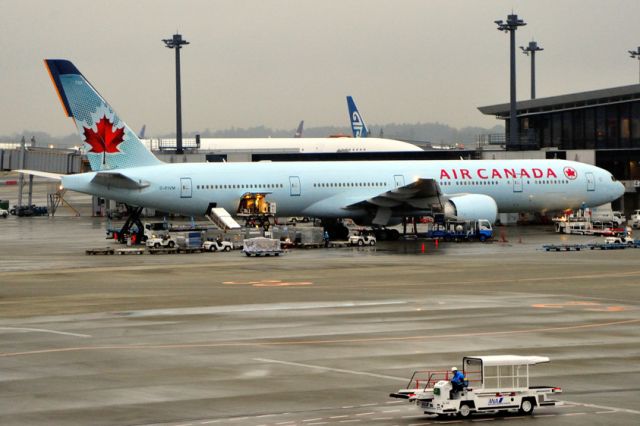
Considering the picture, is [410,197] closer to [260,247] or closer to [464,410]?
[260,247]

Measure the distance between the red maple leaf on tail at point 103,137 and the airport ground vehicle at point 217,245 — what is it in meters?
8.93

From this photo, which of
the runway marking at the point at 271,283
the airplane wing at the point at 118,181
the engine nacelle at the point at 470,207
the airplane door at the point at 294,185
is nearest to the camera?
the runway marking at the point at 271,283

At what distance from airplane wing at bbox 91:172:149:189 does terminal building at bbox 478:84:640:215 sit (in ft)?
131

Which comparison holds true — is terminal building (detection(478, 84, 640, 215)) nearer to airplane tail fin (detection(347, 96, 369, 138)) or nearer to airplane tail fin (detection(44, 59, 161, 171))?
airplane tail fin (detection(44, 59, 161, 171))

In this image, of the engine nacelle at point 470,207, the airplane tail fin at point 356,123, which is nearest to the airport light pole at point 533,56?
the airplane tail fin at point 356,123

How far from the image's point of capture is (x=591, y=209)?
8131 cm

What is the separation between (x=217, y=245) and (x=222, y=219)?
131 inches

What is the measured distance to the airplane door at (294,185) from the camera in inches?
2768

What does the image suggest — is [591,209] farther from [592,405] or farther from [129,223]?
[592,405]

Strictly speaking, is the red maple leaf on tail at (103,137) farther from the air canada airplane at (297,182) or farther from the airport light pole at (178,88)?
the airport light pole at (178,88)

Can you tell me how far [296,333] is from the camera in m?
32.7

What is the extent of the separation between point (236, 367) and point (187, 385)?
2.43m

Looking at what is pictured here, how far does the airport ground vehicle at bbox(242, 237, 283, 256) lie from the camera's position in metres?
60.0

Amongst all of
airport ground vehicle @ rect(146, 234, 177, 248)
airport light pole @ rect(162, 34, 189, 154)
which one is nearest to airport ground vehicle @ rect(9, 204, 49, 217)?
airport light pole @ rect(162, 34, 189, 154)
